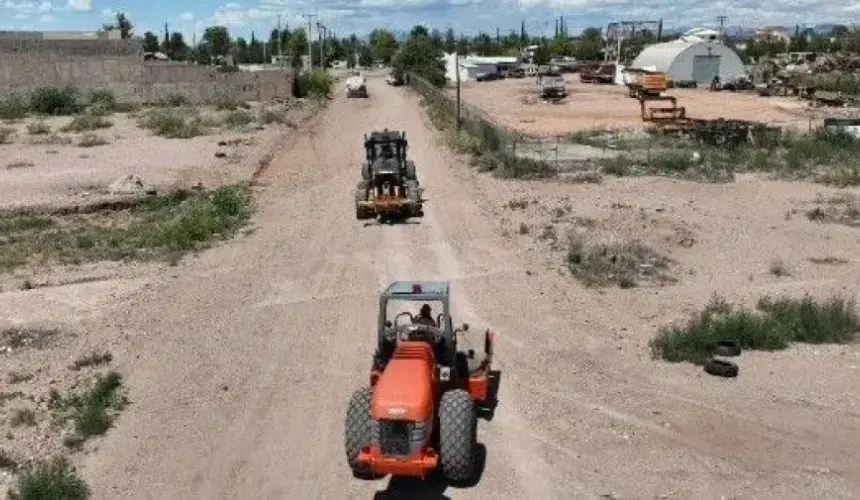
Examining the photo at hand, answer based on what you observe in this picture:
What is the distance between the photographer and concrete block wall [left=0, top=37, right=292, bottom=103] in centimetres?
5741

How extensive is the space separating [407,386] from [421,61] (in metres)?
80.7

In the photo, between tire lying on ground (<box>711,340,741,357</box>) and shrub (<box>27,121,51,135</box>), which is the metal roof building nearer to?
shrub (<box>27,121,51,135</box>)

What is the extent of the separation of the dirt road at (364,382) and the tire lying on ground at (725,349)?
3.32 ft

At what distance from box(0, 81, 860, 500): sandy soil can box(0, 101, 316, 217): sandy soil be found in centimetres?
714

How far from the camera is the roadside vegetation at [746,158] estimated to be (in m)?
31.3

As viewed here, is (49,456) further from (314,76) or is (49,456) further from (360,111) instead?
(314,76)

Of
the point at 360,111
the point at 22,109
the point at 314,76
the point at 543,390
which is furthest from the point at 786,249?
the point at 314,76

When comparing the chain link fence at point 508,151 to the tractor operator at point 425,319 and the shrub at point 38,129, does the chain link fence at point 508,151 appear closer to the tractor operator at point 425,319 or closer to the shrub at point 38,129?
the shrub at point 38,129

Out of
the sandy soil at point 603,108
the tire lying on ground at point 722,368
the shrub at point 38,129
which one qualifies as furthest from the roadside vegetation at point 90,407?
the shrub at point 38,129

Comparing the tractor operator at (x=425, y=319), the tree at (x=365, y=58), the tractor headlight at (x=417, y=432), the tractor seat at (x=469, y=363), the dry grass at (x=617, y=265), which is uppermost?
the tree at (x=365, y=58)

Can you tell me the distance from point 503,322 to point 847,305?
642 centimetres

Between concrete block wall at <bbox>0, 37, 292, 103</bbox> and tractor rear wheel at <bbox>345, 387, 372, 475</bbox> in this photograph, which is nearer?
tractor rear wheel at <bbox>345, 387, 372, 475</bbox>

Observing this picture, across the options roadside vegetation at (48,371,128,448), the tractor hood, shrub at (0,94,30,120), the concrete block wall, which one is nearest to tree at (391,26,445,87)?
the concrete block wall

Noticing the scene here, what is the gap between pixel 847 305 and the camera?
671 inches
